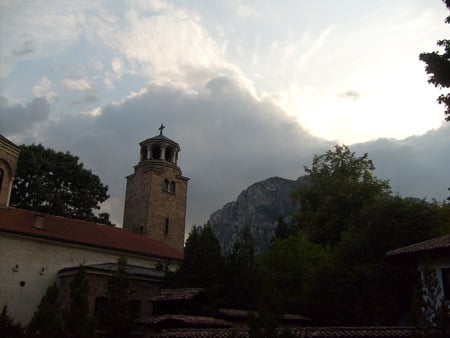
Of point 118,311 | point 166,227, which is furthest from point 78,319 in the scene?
point 166,227

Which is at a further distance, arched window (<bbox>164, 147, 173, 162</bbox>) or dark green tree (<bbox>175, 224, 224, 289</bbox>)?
arched window (<bbox>164, 147, 173, 162</bbox>)

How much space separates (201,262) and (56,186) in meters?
18.3

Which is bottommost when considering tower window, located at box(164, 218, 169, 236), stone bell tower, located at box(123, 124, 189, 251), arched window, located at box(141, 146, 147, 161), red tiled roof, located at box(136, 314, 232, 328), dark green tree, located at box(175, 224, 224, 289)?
red tiled roof, located at box(136, 314, 232, 328)

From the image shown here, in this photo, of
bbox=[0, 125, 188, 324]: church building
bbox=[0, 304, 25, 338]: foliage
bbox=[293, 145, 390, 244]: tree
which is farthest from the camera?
bbox=[293, 145, 390, 244]: tree

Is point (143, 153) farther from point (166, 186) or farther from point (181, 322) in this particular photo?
point (181, 322)

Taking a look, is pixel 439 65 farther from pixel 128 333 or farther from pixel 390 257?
pixel 128 333

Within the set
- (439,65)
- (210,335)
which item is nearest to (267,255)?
(210,335)

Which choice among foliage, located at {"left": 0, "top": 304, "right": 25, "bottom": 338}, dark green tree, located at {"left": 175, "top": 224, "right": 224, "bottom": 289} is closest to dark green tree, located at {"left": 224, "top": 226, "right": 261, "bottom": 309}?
dark green tree, located at {"left": 175, "top": 224, "right": 224, "bottom": 289}

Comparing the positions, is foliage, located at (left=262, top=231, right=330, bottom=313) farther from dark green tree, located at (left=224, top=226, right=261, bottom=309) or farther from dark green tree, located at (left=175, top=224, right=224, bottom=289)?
dark green tree, located at (left=175, top=224, right=224, bottom=289)

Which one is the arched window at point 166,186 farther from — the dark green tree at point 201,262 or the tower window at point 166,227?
the dark green tree at point 201,262

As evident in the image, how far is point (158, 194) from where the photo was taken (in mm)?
37656

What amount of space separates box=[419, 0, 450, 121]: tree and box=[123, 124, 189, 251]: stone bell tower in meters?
26.2

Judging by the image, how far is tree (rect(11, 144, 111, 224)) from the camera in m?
35.2

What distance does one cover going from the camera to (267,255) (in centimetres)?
3073
